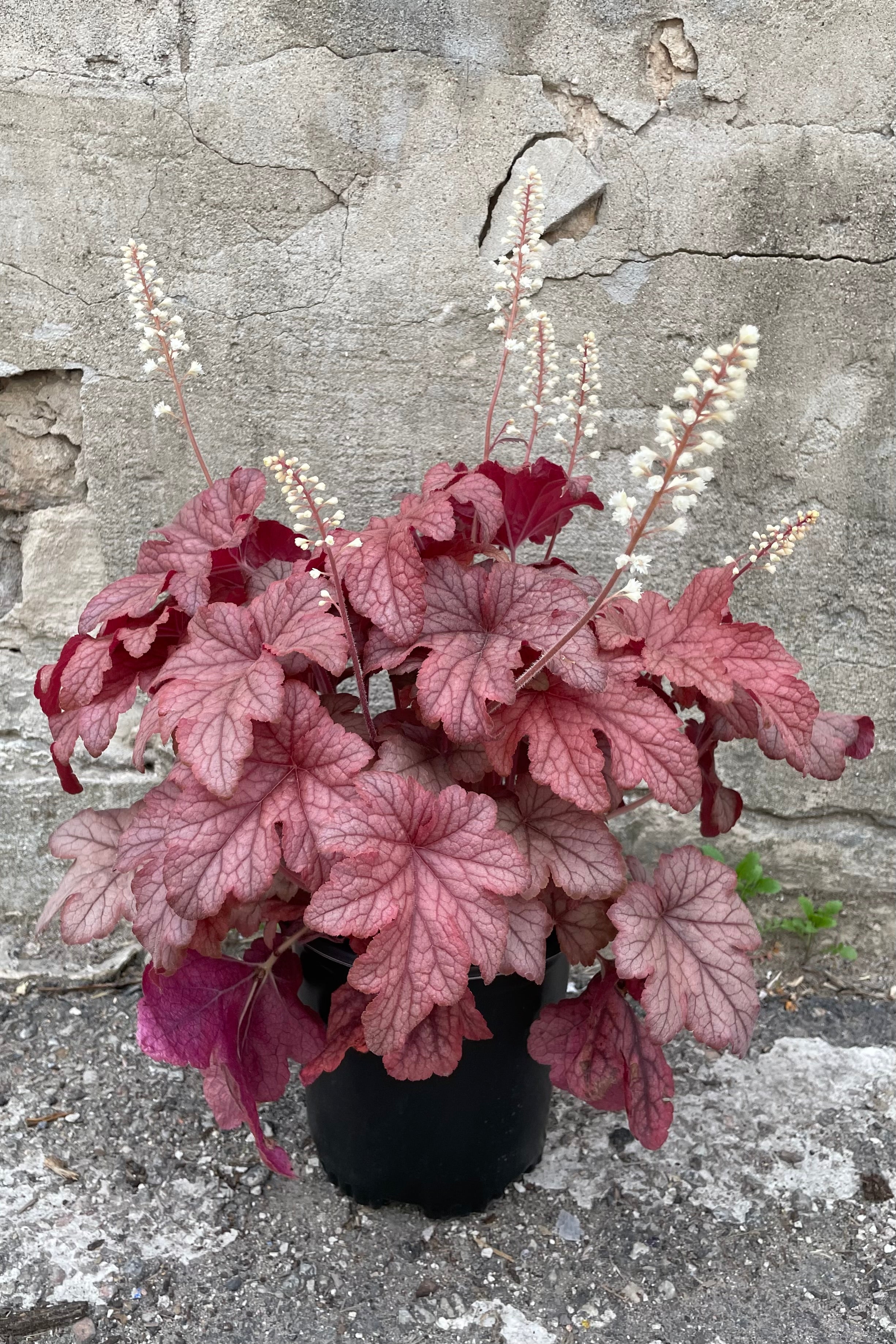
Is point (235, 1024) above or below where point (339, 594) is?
below

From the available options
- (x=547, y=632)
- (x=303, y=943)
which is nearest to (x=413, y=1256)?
(x=303, y=943)

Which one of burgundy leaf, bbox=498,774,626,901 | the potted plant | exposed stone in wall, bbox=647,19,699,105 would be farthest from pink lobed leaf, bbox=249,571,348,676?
exposed stone in wall, bbox=647,19,699,105

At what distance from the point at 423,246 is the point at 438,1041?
149cm

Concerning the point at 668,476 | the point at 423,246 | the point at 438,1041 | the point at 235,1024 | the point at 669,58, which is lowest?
the point at 235,1024

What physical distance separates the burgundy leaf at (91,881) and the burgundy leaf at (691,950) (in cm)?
76

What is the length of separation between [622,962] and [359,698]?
21.4 inches

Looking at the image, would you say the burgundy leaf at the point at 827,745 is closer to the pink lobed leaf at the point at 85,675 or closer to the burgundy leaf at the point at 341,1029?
the burgundy leaf at the point at 341,1029

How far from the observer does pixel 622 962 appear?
144 cm

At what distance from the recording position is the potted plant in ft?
4.32

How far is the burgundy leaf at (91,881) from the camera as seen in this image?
5.31 ft

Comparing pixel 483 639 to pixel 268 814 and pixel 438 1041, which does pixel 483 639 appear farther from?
pixel 438 1041

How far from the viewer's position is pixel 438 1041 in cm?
147

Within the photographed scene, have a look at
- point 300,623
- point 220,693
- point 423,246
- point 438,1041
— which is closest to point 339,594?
point 300,623

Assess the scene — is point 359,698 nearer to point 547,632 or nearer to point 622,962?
point 547,632
